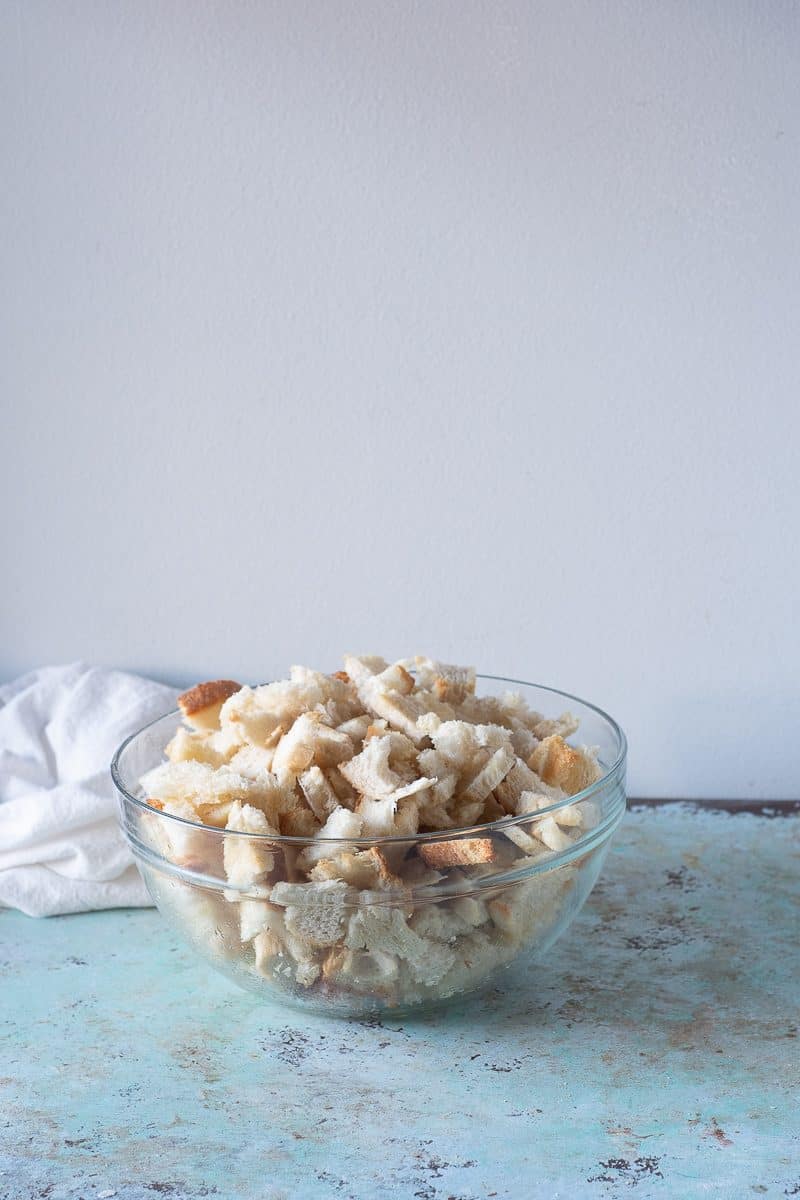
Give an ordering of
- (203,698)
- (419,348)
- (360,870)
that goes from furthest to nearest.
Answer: (419,348) < (203,698) < (360,870)

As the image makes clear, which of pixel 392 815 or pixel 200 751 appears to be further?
pixel 200 751

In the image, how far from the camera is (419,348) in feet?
4.05

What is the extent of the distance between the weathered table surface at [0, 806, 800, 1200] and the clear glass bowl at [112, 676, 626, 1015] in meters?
0.05

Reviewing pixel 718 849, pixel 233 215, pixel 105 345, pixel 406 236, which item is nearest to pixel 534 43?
pixel 406 236

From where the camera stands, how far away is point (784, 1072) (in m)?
0.80

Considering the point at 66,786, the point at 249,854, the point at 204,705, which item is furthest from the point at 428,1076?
the point at 66,786

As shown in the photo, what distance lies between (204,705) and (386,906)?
28 cm

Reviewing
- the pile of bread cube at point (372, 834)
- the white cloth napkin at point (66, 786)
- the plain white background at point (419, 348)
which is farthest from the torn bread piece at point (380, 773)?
the plain white background at point (419, 348)

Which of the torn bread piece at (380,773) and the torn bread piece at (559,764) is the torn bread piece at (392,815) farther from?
the torn bread piece at (559,764)

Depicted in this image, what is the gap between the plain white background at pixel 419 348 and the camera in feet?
3.82

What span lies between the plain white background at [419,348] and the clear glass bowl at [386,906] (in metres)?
0.44

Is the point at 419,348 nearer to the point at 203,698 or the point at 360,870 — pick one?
the point at 203,698

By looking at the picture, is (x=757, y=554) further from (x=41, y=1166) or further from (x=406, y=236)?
(x=41, y=1166)

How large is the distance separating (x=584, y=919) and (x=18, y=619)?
28.3 inches
